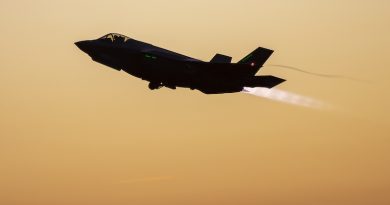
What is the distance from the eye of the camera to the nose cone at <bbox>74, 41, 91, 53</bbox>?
5359cm

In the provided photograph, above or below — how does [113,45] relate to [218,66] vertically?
above

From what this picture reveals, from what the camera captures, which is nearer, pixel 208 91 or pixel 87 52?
pixel 208 91

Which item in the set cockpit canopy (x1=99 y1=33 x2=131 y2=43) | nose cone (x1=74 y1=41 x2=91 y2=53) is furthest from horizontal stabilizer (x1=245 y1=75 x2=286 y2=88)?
nose cone (x1=74 y1=41 x2=91 y2=53)

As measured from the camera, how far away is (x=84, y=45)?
53.8 m

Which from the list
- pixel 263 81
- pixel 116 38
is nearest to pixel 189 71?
pixel 263 81

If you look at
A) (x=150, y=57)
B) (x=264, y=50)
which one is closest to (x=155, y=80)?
(x=150, y=57)

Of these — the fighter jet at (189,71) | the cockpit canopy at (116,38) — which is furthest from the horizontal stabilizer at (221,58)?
the cockpit canopy at (116,38)

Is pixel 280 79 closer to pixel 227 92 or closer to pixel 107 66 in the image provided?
pixel 227 92

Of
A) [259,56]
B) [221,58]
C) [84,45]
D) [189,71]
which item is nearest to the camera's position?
[189,71]

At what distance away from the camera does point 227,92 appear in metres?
49.9

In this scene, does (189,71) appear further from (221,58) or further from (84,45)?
(84,45)

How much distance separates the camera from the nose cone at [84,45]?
53594 mm

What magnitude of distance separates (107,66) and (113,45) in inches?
94.0

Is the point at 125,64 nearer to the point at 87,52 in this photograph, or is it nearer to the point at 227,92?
the point at 87,52
